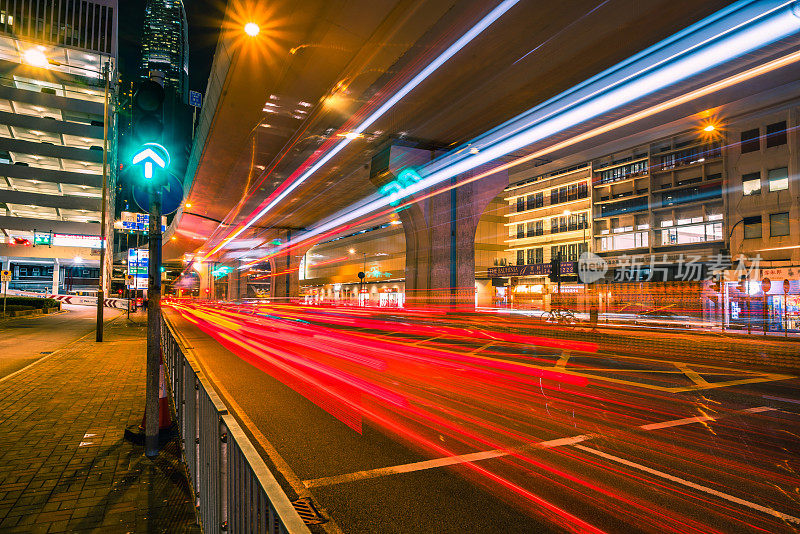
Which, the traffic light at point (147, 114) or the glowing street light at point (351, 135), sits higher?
the glowing street light at point (351, 135)

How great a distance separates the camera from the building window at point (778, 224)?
105ft

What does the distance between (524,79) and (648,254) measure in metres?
39.9

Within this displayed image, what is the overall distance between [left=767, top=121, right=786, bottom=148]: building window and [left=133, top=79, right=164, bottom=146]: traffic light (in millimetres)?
40881

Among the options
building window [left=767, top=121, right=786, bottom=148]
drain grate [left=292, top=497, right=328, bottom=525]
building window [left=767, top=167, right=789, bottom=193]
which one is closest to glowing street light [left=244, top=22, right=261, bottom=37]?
drain grate [left=292, top=497, right=328, bottom=525]

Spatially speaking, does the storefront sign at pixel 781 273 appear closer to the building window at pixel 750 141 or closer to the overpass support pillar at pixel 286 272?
the building window at pixel 750 141

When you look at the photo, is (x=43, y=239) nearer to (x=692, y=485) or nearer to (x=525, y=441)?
(x=525, y=441)

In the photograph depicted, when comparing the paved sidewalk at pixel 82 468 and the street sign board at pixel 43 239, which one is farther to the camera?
the street sign board at pixel 43 239

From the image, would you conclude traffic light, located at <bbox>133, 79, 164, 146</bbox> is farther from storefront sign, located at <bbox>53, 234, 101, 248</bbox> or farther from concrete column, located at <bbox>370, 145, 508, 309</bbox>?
storefront sign, located at <bbox>53, 234, 101, 248</bbox>

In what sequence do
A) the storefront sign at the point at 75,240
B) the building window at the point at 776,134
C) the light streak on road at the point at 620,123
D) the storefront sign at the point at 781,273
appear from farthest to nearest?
the storefront sign at the point at 75,240
the building window at the point at 776,134
the storefront sign at the point at 781,273
the light streak on road at the point at 620,123

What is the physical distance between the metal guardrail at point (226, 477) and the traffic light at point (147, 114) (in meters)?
2.79

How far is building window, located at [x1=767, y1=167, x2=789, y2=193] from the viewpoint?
32.5 meters

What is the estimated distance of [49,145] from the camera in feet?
202

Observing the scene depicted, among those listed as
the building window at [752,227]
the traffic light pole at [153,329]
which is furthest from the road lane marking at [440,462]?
the building window at [752,227]

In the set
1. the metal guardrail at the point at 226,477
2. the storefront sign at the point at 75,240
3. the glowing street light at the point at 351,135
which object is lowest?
the metal guardrail at the point at 226,477
